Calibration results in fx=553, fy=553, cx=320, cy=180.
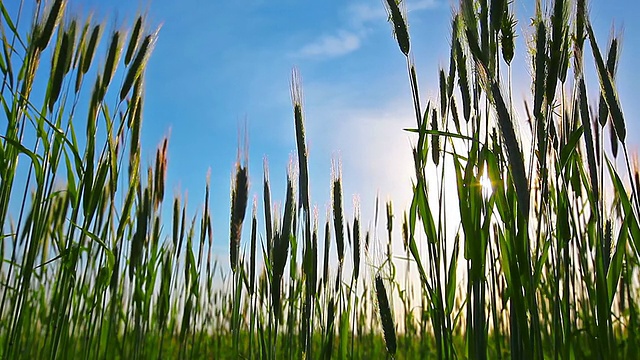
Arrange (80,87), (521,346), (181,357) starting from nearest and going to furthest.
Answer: (521,346) → (80,87) → (181,357)

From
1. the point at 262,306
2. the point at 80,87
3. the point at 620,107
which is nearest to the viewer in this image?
the point at 620,107

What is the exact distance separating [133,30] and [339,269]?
2.74 feet

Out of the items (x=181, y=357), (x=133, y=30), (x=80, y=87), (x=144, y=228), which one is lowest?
(x=181, y=357)

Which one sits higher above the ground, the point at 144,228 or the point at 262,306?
the point at 144,228

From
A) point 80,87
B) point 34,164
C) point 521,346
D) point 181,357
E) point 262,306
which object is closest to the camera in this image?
point 521,346

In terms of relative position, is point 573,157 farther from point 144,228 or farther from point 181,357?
point 181,357

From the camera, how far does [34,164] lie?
1269mm

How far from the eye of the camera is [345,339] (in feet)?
4.80

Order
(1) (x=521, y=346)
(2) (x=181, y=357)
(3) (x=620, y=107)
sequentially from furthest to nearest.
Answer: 1. (2) (x=181, y=357)
2. (3) (x=620, y=107)
3. (1) (x=521, y=346)

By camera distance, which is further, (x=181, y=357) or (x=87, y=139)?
(x=181, y=357)

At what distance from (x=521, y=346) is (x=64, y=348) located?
1247 millimetres

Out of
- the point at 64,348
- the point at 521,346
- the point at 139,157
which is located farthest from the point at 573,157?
the point at 64,348

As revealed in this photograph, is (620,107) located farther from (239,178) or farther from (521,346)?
(239,178)

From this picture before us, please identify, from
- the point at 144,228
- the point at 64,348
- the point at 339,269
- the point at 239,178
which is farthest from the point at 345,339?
the point at 64,348
